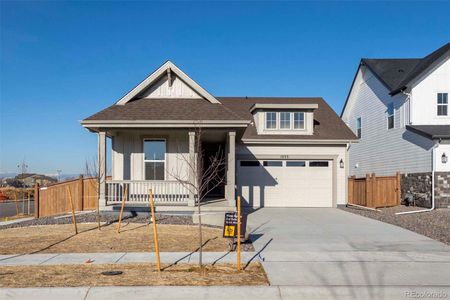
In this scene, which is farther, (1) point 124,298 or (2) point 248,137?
(2) point 248,137

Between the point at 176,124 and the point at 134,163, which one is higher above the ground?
the point at 176,124

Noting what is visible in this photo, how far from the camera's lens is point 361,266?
8.57m

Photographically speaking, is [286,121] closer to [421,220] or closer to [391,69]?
[391,69]

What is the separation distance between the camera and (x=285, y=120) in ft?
72.6

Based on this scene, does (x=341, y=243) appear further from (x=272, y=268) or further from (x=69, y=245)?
(x=69, y=245)

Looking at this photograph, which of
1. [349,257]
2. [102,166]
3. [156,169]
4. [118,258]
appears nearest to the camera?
[118,258]

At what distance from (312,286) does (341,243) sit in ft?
14.2

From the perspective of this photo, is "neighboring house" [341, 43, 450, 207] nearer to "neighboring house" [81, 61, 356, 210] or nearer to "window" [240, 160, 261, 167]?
"neighboring house" [81, 61, 356, 210]

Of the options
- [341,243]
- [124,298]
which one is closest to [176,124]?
[341,243]

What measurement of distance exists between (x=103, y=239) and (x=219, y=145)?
11122 mm

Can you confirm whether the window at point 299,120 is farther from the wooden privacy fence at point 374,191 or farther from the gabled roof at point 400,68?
the gabled roof at point 400,68

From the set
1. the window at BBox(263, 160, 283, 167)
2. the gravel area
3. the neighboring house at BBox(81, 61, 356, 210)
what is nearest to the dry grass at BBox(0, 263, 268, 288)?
the neighboring house at BBox(81, 61, 356, 210)

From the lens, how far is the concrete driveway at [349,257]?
23.9ft

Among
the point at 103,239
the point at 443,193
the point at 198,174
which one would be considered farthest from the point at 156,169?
the point at 443,193
